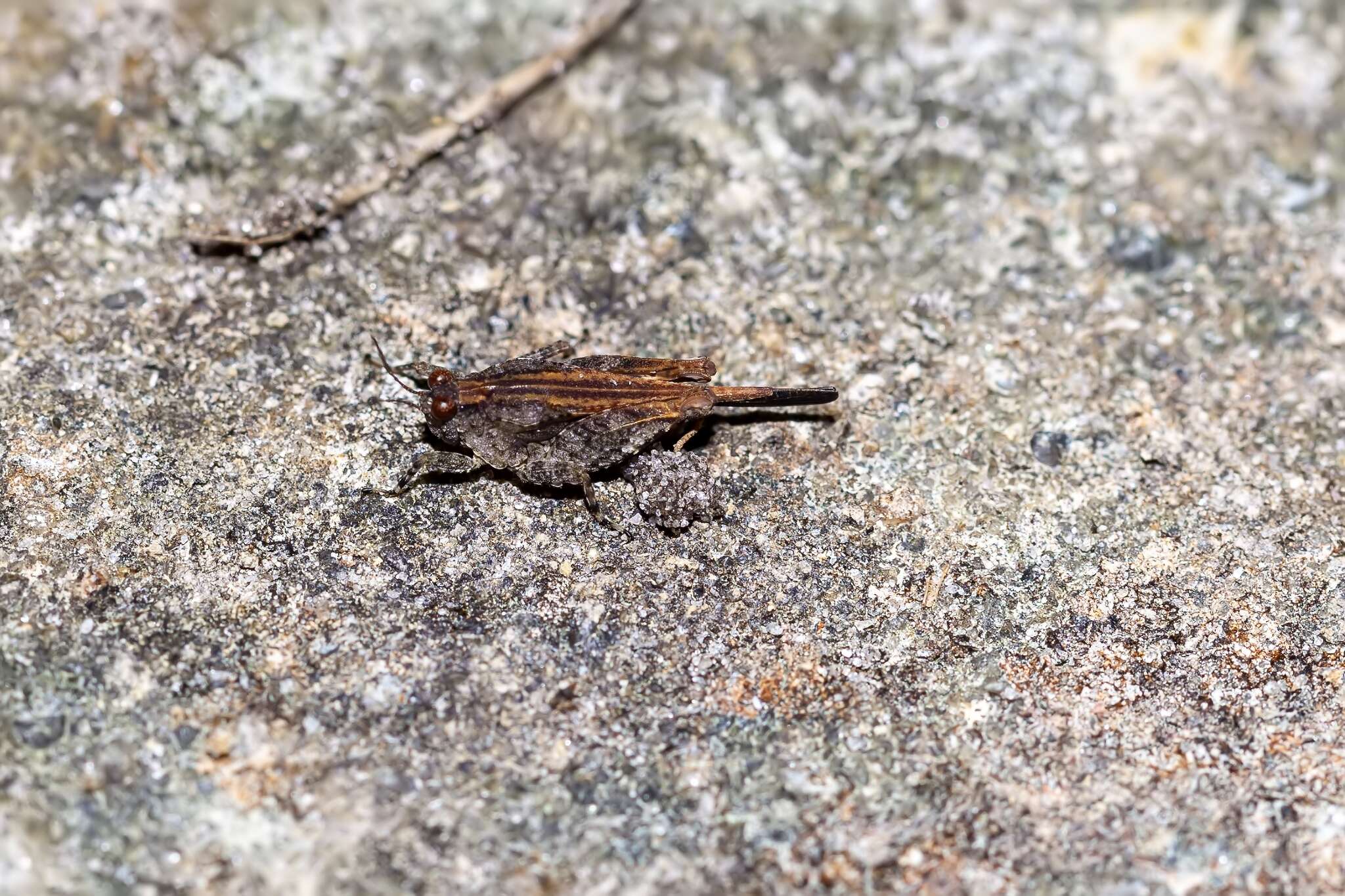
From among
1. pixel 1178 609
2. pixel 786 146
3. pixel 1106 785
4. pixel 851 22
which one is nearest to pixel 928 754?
pixel 1106 785

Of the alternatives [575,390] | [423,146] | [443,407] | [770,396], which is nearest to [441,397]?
[443,407]

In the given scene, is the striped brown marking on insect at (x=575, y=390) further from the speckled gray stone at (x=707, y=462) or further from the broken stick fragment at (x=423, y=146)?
the broken stick fragment at (x=423, y=146)

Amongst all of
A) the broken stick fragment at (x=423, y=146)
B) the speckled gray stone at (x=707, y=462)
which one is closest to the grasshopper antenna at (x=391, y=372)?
→ the speckled gray stone at (x=707, y=462)

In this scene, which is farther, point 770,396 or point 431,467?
point 770,396

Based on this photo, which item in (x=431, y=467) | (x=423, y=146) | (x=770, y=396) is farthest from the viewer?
(x=423, y=146)

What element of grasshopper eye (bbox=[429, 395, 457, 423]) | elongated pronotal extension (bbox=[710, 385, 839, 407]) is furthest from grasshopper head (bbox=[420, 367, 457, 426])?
elongated pronotal extension (bbox=[710, 385, 839, 407])

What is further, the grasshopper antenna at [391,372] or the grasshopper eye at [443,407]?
the grasshopper antenna at [391,372]

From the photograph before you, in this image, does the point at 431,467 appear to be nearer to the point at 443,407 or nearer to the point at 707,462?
the point at 443,407

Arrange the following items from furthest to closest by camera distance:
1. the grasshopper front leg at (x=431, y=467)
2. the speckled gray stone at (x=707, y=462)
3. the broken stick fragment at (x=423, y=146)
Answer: the broken stick fragment at (x=423, y=146), the grasshopper front leg at (x=431, y=467), the speckled gray stone at (x=707, y=462)

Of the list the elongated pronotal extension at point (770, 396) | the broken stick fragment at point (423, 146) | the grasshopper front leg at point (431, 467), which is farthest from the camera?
the broken stick fragment at point (423, 146)
